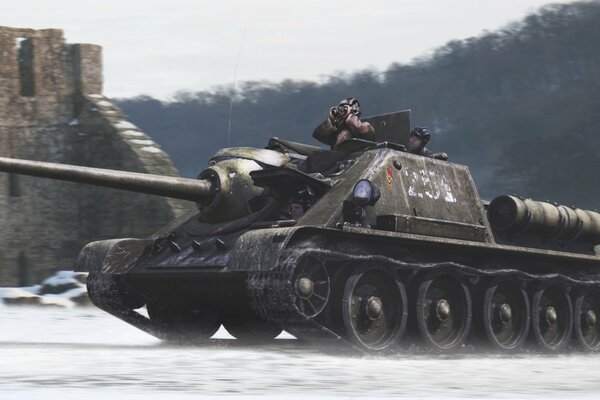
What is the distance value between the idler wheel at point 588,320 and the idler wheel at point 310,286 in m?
5.40

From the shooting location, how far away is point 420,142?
17688 millimetres

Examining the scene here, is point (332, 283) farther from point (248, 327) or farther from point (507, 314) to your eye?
point (248, 327)

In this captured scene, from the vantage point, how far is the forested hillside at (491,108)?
68938mm

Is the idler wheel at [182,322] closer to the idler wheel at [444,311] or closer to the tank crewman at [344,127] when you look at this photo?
the tank crewman at [344,127]

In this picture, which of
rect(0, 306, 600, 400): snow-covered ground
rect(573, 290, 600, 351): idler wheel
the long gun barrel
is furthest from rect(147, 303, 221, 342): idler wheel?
rect(573, 290, 600, 351): idler wheel

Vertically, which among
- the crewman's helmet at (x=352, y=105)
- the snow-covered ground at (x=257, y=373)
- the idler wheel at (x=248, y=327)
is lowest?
the idler wheel at (x=248, y=327)

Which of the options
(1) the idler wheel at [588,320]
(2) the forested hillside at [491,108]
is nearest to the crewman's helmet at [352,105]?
(1) the idler wheel at [588,320]

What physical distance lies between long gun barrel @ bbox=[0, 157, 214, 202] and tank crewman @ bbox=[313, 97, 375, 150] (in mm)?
1714

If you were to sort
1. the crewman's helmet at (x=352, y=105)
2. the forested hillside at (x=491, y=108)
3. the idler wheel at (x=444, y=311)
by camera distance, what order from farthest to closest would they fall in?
the forested hillside at (x=491, y=108) → the crewman's helmet at (x=352, y=105) → the idler wheel at (x=444, y=311)

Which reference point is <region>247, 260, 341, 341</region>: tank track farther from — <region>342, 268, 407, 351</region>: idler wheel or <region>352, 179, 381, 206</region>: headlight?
<region>352, 179, 381, 206</region>: headlight

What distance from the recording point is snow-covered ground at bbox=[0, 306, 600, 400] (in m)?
10.4

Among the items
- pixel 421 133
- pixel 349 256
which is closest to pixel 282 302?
pixel 349 256

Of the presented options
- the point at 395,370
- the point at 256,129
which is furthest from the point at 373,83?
the point at 395,370

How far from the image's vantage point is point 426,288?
15711 millimetres
